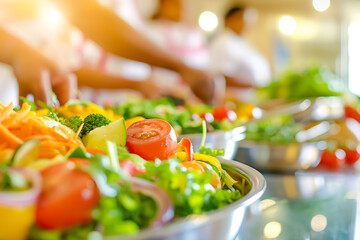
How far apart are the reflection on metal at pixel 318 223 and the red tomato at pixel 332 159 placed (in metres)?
1.03

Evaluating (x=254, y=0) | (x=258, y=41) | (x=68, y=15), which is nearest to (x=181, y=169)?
(x=68, y=15)

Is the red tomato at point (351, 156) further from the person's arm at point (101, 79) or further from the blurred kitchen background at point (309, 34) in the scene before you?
the blurred kitchen background at point (309, 34)

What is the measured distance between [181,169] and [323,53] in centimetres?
1085

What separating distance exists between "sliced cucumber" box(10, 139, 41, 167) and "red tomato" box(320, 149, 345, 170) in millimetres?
1903

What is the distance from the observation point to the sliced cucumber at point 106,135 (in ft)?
2.48

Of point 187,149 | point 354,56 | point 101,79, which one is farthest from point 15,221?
point 354,56

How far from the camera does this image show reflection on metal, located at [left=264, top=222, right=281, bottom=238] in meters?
0.98

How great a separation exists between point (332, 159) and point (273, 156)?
0.45m

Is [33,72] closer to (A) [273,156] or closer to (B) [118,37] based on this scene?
(B) [118,37]

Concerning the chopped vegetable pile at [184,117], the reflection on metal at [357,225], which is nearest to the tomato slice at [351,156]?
the chopped vegetable pile at [184,117]

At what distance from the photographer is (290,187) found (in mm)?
1520

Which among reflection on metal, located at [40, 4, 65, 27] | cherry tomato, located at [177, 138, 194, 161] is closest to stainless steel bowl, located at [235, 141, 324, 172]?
cherry tomato, located at [177, 138, 194, 161]

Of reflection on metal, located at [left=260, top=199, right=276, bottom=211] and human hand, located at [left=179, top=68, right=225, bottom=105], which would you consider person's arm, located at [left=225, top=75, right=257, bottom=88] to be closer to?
human hand, located at [left=179, top=68, right=225, bottom=105]

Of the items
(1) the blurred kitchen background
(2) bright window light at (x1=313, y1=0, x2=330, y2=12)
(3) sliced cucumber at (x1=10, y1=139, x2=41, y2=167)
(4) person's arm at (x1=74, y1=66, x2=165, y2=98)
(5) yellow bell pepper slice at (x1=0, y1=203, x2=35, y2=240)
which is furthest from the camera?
(1) the blurred kitchen background
